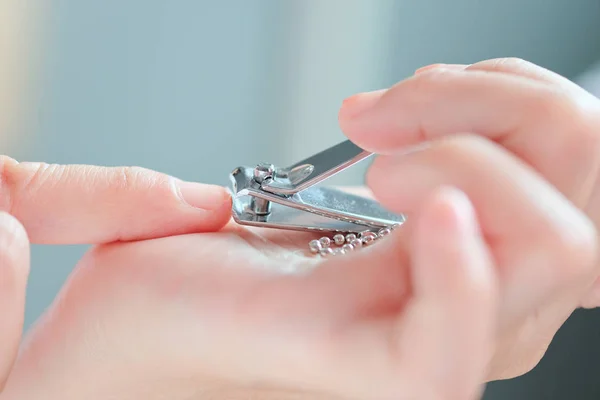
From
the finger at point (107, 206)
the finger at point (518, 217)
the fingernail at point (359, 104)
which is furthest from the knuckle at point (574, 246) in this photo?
the finger at point (107, 206)

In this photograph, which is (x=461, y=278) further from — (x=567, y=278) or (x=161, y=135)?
(x=161, y=135)

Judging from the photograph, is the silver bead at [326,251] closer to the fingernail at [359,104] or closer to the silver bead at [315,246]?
the silver bead at [315,246]

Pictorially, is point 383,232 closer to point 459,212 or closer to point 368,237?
point 368,237

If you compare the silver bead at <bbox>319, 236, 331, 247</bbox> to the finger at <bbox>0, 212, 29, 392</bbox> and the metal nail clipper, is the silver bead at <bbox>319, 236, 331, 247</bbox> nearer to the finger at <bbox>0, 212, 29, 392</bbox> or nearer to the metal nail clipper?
the metal nail clipper

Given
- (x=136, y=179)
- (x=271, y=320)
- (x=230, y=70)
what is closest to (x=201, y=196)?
(x=136, y=179)

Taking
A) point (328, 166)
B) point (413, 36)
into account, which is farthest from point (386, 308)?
point (413, 36)

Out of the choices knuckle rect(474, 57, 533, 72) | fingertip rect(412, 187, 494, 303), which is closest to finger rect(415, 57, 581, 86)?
knuckle rect(474, 57, 533, 72)

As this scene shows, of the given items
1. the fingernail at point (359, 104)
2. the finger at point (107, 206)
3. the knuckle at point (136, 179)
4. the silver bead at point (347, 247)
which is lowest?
the silver bead at point (347, 247)
